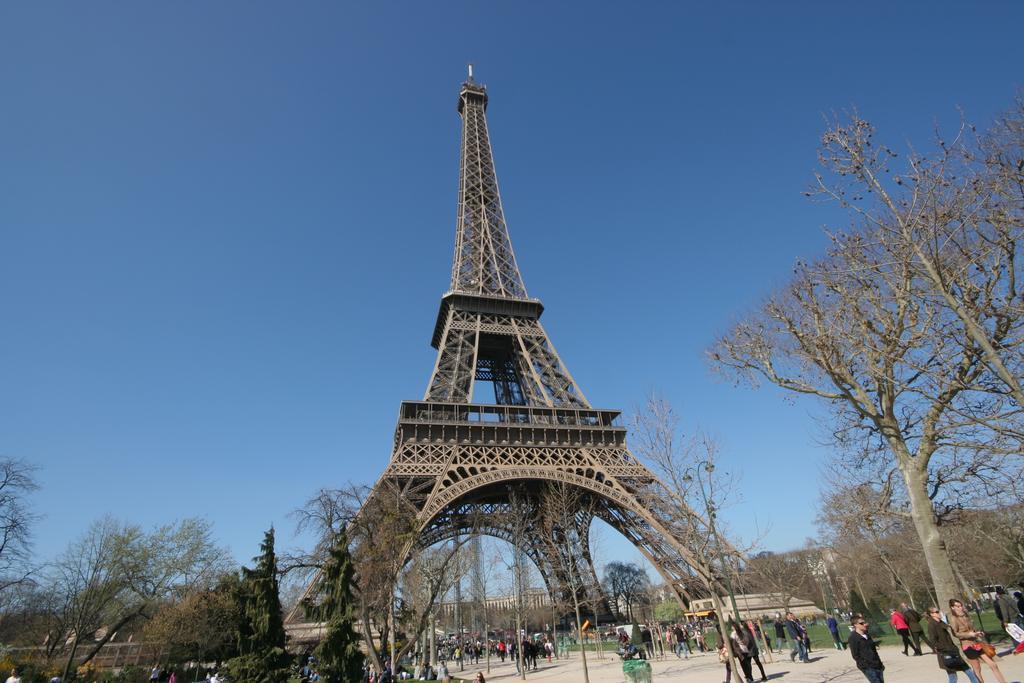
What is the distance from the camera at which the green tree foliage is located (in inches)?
749

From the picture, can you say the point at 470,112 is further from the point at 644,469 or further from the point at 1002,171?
the point at 1002,171

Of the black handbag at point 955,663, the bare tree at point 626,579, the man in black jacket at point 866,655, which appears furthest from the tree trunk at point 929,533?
the bare tree at point 626,579

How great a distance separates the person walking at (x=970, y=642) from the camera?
824 cm

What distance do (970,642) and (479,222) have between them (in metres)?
49.3

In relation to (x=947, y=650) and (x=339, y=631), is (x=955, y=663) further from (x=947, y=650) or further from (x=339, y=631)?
(x=339, y=631)

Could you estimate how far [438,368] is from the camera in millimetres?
40125

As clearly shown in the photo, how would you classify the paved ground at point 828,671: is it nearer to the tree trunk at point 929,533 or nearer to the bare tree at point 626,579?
the tree trunk at point 929,533

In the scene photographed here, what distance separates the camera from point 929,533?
1130cm

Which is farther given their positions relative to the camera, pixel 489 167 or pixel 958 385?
pixel 489 167

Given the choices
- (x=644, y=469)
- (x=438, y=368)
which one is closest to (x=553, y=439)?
(x=644, y=469)

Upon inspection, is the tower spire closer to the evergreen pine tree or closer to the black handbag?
the evergreen pine tree

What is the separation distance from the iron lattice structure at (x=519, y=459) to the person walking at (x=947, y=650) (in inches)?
734

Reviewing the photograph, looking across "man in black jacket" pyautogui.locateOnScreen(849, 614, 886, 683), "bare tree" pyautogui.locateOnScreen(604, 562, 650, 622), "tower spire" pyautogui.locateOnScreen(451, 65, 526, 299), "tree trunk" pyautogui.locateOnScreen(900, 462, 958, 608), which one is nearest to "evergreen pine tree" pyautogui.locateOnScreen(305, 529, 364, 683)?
"man in black jacket" pyautogui.locateOnScreen(849, 614, 886, 683)

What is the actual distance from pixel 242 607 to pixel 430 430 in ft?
44.9
